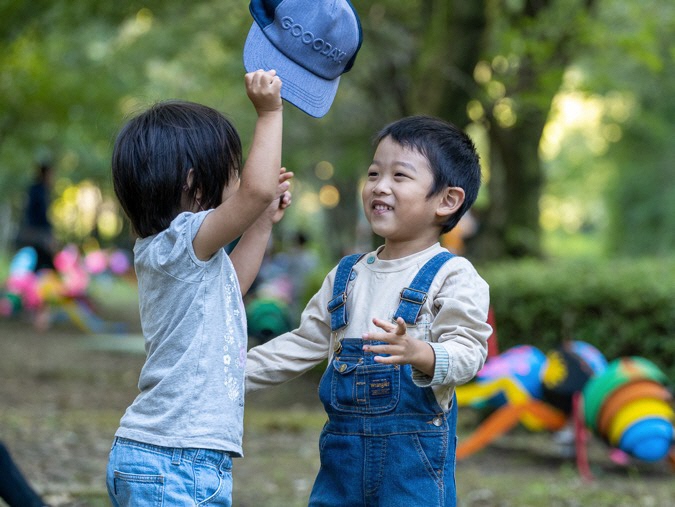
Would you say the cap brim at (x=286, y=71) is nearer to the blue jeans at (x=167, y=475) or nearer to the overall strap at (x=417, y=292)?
the overall strap at (x=417, y=292)

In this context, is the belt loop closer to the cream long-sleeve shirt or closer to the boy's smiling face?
the cream long-sleeve shirt

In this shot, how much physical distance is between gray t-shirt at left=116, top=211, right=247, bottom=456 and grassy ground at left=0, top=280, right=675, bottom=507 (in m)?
2.24

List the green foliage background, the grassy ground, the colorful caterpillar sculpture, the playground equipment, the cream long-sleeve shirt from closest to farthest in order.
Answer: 1. the cream long-sleeve shirt
2. the grassy ground
3. the colorful caterpillar sculpture
4. the green foliage background
5. the playground equipment

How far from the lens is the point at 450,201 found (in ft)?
8.52

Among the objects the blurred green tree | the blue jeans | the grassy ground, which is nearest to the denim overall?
the blue jeans

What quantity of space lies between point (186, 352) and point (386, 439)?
1.80 ft

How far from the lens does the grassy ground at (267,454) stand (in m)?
4.96

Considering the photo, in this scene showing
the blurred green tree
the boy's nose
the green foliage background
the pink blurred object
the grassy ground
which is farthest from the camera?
the pink blurred object

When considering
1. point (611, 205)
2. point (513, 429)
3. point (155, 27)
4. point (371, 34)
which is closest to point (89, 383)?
point (513, 429)

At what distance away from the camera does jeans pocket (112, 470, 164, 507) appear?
222 cm

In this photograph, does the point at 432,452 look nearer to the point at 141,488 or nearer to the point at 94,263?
the point at 141,488

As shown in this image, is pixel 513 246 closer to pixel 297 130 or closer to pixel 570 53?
pixel 570 53

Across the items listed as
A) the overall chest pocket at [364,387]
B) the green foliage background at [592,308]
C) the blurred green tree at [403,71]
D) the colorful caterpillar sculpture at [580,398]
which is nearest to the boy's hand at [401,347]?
the overall chest pocket at [364,387]

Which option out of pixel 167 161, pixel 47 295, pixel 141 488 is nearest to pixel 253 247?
pixel 167 161
